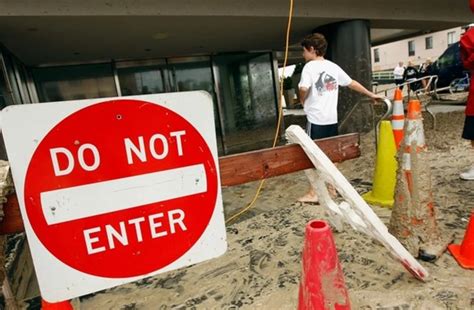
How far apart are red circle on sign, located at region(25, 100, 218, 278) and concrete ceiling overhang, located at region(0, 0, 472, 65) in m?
3.81

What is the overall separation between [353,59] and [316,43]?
3592mm

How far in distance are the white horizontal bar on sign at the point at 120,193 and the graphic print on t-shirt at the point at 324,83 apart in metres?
2.51

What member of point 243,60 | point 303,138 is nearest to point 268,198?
point 303,138

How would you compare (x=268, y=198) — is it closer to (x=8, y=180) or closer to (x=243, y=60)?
(x=8, y=180)

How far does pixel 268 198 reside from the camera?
415 cm

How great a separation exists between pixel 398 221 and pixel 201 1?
3.89 meters

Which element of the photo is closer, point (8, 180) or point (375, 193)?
point (8, 180)

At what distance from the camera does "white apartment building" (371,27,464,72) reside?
26.4 meters

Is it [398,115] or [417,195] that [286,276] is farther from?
[398,115]

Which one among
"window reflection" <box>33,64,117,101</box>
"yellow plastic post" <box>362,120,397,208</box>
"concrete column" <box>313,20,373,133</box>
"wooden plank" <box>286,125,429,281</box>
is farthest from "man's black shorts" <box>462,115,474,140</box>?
"window reflection" <box>33,64,117,101</box>

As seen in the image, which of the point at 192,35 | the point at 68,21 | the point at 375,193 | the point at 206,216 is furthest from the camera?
the point at 192,35

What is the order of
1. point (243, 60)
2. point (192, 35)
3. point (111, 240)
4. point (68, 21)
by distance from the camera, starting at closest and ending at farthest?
point (111, 240) < point (68, 21) < point (192, 35) < point (243, 60)

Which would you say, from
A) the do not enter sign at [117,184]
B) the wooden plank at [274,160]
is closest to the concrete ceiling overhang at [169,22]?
the wooden plank at [274,160]

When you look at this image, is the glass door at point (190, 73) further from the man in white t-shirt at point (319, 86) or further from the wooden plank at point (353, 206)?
the wooden plank at point (353, 206)
